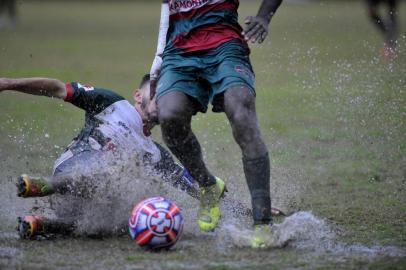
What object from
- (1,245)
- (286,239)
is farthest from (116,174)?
(286,239)

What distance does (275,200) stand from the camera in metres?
7.01

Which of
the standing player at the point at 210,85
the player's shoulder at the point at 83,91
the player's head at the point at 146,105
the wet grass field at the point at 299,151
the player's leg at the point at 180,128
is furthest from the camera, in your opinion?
the player's head at the point at 146,105

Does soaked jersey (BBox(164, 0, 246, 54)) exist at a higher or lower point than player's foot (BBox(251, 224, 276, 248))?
higher

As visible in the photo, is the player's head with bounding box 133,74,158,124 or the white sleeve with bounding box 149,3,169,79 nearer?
the white sleeve with bounding box 149,3,169,79

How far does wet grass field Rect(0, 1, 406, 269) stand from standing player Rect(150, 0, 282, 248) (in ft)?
1.10

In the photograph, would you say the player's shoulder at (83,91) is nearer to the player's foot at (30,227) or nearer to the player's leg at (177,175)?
the player's leg at (177,175)

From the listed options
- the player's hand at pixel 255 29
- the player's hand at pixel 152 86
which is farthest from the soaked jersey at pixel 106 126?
the player's hand at pixel 255 29

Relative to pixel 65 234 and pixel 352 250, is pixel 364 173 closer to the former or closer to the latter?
pixel 352 250

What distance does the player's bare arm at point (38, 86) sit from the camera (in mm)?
5863

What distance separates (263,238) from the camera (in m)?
5.26

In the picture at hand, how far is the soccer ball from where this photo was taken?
17.1ft

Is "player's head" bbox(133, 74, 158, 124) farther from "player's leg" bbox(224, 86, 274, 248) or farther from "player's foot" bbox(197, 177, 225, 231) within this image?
"player's leg" bbox(224, 86, 274, 248)

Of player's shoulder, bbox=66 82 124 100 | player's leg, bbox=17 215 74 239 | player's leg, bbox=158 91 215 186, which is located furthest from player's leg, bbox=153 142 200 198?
player's leg, bbox=17 215 74 239

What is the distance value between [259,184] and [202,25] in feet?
4.06
